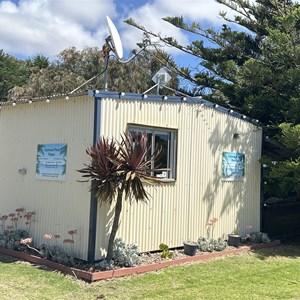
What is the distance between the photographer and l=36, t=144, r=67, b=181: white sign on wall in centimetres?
864

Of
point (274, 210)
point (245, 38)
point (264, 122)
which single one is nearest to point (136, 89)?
point (245, 38)

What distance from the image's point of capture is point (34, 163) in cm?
940

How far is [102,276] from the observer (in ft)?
23.4

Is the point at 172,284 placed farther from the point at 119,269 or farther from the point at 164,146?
the point at 164,146

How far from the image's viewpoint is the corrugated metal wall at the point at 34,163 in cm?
820

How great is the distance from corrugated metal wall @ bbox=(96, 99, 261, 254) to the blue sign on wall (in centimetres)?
14

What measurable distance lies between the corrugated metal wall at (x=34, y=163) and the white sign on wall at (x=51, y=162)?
109 millimetres

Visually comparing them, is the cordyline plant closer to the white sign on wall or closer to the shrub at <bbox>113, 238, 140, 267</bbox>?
the shrub at <bbox>113, 238, 140, 267</bbox>

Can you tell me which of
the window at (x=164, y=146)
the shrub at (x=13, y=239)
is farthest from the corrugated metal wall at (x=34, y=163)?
the window at (x=164, y=146)

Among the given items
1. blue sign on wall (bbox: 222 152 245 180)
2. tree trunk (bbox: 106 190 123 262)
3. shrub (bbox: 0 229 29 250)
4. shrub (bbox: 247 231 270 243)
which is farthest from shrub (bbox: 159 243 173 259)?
shrub (bbox: 247 231 270 243)

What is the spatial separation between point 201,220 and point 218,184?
1048 millimetres

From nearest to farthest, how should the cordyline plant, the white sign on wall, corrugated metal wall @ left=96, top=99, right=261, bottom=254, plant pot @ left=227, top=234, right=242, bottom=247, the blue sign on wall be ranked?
the cordyline plant < corrugated metal wall @ left=96, top=99, right=261, bottom=254 < the white sign on wall < plant pot @ left=227, top=234, right=242, bottom=247 < the blue sign on wall

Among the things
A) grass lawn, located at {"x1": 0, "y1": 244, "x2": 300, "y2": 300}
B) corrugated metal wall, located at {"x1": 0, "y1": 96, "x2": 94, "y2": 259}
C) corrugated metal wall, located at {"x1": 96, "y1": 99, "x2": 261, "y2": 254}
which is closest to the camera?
grass lawn, located at {"x1": 0, "y1": 244, "x2": 300, "y2": 300}

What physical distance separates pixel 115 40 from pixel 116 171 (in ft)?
9.81
